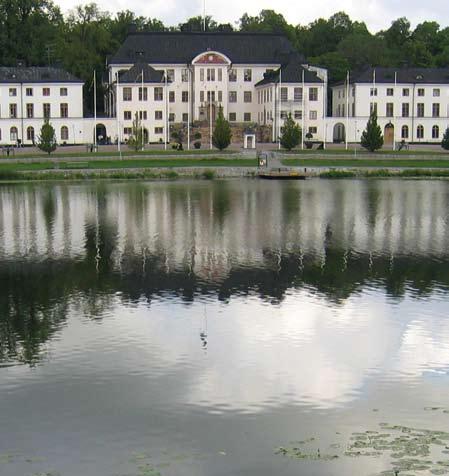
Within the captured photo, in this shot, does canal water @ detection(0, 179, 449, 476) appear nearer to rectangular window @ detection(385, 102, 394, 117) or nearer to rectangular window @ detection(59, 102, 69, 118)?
rectangular window @ detection(59, 102, 69, 118)

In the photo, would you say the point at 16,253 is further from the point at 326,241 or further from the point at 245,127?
the point at 245,127

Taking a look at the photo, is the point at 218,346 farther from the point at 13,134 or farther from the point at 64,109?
the point at 13,134

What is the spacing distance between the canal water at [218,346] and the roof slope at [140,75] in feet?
191

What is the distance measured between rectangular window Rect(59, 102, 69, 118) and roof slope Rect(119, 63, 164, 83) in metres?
6.57

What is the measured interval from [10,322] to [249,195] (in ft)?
112

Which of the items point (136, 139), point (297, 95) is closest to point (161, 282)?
point (136, 139)

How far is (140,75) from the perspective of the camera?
95938mm

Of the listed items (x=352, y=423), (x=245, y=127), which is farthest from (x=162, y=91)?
(x=352, y=423)

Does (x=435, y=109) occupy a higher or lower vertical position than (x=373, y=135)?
higher

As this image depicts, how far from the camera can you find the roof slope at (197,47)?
4008 inches

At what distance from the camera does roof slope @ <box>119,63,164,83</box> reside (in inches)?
3765

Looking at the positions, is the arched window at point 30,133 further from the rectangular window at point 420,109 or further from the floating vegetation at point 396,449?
the floating vegetation at point 396,449

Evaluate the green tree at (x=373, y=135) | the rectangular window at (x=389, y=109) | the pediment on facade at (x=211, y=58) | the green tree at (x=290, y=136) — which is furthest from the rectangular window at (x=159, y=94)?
the green tree at (x=373, y=135)

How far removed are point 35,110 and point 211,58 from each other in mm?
20858
